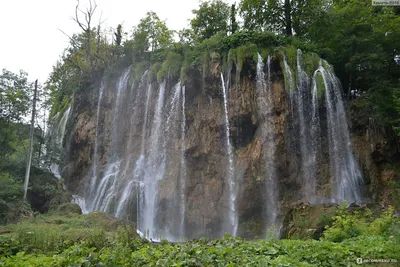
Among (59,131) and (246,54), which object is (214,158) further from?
(59,131)

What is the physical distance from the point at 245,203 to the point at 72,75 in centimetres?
2295

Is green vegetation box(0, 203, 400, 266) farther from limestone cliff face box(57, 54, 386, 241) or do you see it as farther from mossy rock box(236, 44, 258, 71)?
mossy rock box(236, 44, 258, 71)

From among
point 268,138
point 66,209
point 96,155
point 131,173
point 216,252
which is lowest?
point 216,252

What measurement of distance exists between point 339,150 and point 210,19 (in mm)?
17653

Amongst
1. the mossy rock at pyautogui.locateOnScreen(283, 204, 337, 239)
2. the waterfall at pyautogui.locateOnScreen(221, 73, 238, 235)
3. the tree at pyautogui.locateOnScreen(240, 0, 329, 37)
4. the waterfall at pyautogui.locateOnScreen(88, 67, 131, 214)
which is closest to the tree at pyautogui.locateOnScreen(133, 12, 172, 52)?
the waterfall at pyautogui.locateOnScreen(88, 67, 131, 214)

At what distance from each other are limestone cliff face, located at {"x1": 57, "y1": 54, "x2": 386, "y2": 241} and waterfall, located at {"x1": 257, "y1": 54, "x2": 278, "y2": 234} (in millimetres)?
63

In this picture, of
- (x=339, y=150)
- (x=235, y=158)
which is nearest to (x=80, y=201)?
(x=235, y=158)

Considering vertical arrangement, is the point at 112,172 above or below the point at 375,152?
below

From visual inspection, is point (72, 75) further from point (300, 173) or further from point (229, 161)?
point (300, 173)

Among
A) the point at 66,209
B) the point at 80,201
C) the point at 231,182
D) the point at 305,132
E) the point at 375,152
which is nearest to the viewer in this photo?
the point at 66,209

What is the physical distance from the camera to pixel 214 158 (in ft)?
68.3

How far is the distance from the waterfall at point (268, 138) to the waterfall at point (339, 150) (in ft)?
10.4

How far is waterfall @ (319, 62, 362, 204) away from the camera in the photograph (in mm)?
18156

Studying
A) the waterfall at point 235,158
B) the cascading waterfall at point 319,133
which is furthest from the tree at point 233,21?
the cascading waterfall at point 319,133
